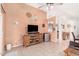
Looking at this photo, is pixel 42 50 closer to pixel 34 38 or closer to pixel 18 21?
pixel 34 38

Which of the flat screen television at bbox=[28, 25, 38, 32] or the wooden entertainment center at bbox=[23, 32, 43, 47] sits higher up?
the flat screen television at bbox=[28, 25, 38, 32]

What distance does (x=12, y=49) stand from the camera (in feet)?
6.19

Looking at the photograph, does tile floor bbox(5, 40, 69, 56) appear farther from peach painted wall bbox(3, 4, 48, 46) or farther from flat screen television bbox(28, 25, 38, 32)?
flat screen television bbox(28, 25, 38, 32)

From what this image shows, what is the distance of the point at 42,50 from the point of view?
1.91 metres

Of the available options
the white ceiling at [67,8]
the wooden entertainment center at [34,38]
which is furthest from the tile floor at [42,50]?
the white ceiling at [67,8]

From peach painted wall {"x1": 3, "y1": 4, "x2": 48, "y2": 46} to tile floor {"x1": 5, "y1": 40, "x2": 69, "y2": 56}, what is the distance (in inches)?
6.5

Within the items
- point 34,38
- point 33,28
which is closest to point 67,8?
point 33,28

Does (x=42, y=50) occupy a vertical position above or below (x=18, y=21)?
below

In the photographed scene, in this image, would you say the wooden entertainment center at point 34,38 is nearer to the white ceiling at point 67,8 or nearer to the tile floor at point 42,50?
the tile floor at point 42,50

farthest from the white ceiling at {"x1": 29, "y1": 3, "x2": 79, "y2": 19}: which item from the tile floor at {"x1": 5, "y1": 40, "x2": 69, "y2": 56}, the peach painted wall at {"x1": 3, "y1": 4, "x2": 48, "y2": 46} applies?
the tile floor at {"x1": 5, "y1": 40, "x2": 69, "y2": 56}

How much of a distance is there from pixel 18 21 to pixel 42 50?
77cm

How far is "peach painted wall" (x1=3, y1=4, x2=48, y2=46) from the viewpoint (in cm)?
183

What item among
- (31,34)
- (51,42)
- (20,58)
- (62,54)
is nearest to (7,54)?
(20,58)

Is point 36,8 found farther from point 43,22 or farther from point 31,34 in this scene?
point 31,34
